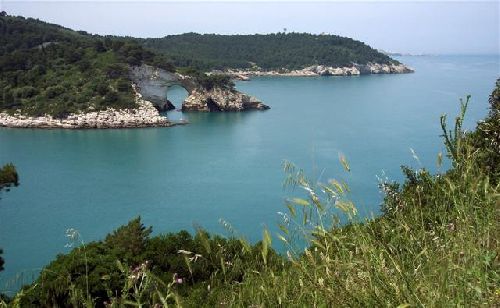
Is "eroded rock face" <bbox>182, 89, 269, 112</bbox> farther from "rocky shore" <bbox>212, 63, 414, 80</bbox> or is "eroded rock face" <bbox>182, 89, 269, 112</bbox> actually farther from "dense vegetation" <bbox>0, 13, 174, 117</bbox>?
"rocky shore" <bbox>212, 63, 414, 80</bbox>

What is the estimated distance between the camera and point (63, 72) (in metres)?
77.0

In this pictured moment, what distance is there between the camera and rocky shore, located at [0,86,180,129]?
6412 cm

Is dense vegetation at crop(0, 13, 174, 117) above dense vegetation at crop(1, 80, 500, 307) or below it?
above

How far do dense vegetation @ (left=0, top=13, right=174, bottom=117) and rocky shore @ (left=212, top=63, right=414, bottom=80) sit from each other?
56.7 m

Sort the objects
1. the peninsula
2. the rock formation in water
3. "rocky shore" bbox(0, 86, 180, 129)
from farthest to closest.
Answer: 1. the rock formation in water
2. the peninsula
3. "rocky shore" bbox(0, 86, 180, 129)

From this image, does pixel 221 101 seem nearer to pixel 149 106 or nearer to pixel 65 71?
pixel 149 106

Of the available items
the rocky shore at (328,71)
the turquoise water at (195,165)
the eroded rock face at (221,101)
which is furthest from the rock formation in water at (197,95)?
the rocky shore at (328,71)

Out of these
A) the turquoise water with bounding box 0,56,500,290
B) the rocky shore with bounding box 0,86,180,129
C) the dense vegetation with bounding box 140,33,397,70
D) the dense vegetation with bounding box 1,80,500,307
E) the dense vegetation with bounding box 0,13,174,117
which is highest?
the dense vegetation with bounding box 140,33,397,70

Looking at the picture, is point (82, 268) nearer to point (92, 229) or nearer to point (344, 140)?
point (92, 229)

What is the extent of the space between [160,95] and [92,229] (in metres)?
54.0

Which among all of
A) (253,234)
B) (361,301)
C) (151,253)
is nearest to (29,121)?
(253,234)

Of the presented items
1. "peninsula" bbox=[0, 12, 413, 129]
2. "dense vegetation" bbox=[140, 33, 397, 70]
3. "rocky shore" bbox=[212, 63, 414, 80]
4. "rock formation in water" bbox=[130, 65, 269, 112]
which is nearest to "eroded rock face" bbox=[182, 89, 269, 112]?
"rock formation in water" bbox=[130, 65, 269, 112]

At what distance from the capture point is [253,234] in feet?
95.5

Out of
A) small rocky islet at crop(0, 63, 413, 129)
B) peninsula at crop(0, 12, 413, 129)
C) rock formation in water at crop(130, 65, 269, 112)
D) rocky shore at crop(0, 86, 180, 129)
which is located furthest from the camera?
rock formation in water at crop(130, 65, 269, 112)
